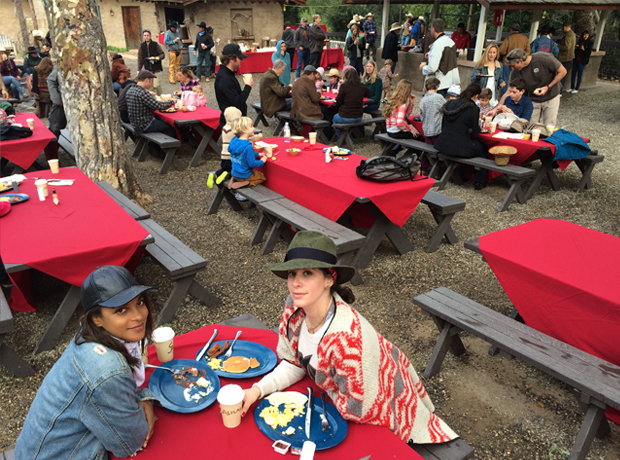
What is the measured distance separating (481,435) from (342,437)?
158 cm

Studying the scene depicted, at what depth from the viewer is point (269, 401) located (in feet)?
6.68

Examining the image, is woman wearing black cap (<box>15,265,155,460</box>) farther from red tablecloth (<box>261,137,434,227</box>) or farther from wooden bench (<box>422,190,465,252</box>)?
wooden bench (<box>422,190,465,252</box>)

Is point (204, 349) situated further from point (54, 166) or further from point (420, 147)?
point (420, 147)

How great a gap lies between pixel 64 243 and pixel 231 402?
93.8 inches

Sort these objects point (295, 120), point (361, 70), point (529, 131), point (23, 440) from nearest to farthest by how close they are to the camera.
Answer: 1. point (23, 440)
2. point (529, 131)
3. point (295, 120)
4. point (361, 70)

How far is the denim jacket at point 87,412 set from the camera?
1692 mm

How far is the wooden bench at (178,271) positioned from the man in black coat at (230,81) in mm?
4248

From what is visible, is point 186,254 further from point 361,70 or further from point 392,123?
point 361,70

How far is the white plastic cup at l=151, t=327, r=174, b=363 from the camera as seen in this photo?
224 cm

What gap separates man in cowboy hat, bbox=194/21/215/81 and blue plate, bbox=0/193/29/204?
39.6 feet

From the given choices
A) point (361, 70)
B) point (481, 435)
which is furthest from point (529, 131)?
point (361, 70)

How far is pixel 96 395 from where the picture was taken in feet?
5.51

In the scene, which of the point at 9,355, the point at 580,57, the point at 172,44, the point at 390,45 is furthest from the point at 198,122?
the point at 580,57

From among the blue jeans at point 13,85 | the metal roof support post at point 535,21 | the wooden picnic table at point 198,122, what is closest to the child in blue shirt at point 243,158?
the wooden picnic table at point 198,122
